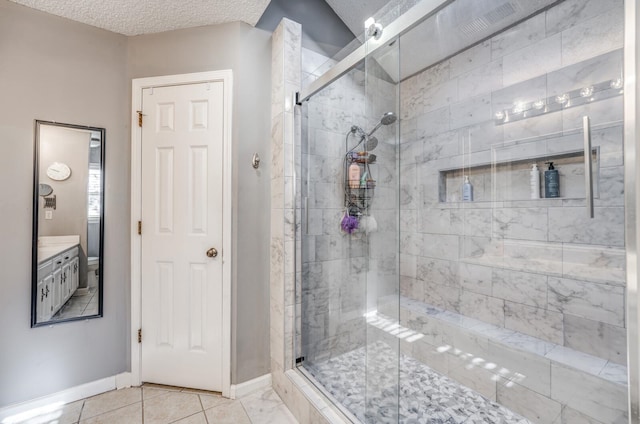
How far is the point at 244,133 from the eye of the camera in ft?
6.46

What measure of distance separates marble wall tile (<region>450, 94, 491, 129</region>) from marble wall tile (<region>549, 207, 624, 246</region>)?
0.83m

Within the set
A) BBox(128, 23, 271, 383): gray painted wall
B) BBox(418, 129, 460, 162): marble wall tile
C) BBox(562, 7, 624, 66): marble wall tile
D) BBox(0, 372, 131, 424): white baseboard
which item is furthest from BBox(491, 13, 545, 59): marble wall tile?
BBox(0, 372, 131, 424): white baseboard

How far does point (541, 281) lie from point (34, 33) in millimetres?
3488

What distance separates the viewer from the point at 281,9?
2.12 metres

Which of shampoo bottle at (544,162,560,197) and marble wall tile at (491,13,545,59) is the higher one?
marble wall tile at (491,13,545,59)

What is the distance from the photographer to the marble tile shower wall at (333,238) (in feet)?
6.32

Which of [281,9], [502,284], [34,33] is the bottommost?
[502,284]

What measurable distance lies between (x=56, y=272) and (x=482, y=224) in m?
2.94

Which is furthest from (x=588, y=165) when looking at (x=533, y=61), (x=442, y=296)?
(x=442, y=296)

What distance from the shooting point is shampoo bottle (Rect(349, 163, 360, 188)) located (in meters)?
2.01

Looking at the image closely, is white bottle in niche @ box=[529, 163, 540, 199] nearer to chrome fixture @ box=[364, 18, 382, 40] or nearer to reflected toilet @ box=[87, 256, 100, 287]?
chrome fixture @ box=[364, 18, 382, 40]

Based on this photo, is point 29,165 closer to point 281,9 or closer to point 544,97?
point 281,9

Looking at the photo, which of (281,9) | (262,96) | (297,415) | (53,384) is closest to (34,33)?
(262,96)

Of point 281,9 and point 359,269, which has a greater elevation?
point 281,9
